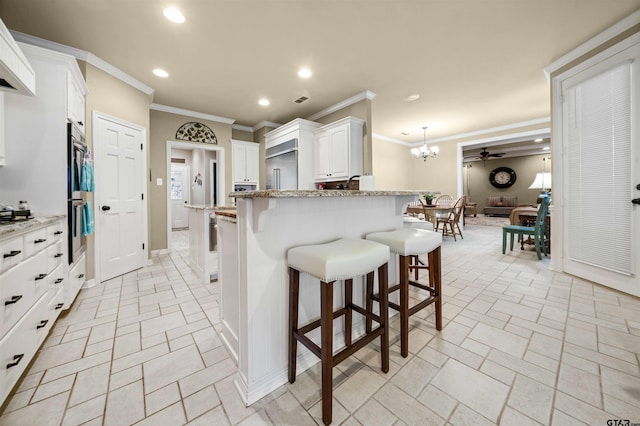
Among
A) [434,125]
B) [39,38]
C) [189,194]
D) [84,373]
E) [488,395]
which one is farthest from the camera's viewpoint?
[189,194]

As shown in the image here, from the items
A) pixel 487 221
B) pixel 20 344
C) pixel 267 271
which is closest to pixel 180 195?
pixel 20 344

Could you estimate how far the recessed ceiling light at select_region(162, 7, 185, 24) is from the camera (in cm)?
210

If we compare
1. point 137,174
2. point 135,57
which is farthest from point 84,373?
point 135,57

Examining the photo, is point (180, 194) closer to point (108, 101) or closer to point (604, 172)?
point (108, 101)

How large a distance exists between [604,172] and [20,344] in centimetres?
487

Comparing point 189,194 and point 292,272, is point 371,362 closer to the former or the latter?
point 292,272

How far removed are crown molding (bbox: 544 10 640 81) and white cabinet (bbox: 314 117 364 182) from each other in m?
2.47

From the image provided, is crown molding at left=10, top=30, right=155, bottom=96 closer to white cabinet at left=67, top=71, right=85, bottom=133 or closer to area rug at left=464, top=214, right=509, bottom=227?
white cabinet at left=67, top=71, right=85, bottom=133

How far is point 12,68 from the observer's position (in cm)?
138

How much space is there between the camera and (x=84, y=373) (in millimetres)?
1389

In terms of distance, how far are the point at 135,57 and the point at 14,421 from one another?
10.9 ft

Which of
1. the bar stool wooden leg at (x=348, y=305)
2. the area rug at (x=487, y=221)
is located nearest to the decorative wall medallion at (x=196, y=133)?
the bar stool wooden leg at (x=348, y=305)

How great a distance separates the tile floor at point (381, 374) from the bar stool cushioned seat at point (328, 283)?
0.64 ft

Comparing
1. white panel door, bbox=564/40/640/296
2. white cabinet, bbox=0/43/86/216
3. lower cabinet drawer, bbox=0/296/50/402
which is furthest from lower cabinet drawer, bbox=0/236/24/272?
white panel door, bbox=564/40/640/296
